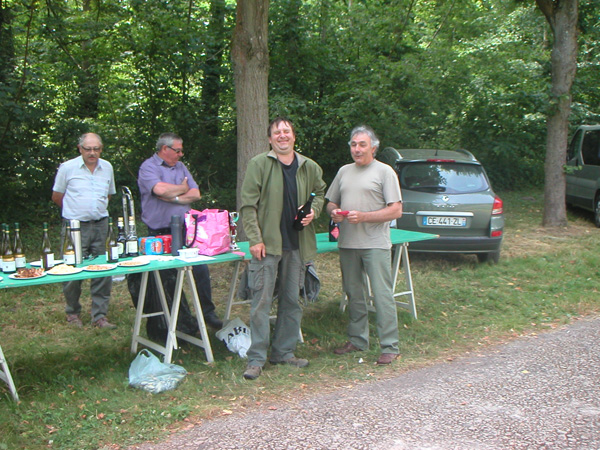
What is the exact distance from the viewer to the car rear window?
8422mm

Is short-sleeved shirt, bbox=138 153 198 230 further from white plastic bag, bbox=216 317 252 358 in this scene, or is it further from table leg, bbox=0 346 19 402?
table leg, bbox=0 346 19 402

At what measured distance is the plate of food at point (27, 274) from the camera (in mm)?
4230

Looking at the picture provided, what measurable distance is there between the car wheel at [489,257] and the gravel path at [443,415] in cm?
362

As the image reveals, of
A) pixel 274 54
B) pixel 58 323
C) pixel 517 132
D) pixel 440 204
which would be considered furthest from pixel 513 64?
pixel 58 323

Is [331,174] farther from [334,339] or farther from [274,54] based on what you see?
[334,339]

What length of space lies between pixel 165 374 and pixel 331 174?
355 inches

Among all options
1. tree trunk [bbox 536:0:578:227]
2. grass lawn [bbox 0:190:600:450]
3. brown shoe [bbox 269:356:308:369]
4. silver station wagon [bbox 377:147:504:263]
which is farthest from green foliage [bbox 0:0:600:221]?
brown shoe [bbox 269:356:308:369]

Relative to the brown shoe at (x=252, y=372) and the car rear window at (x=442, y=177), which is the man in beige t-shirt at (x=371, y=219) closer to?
the brown shoe at (x=252, y=372)

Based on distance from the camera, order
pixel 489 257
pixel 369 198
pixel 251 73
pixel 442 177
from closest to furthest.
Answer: pixel 369 198 < pixel 251 73 < pixel 442 177 < pixel 489 257

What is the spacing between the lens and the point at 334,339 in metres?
5.82

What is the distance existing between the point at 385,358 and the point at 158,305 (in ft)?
6.84

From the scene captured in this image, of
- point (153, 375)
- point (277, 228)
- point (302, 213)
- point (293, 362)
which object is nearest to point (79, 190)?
point (153, 375)

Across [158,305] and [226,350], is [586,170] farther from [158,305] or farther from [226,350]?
[158,305]

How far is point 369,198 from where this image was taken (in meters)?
5.08
